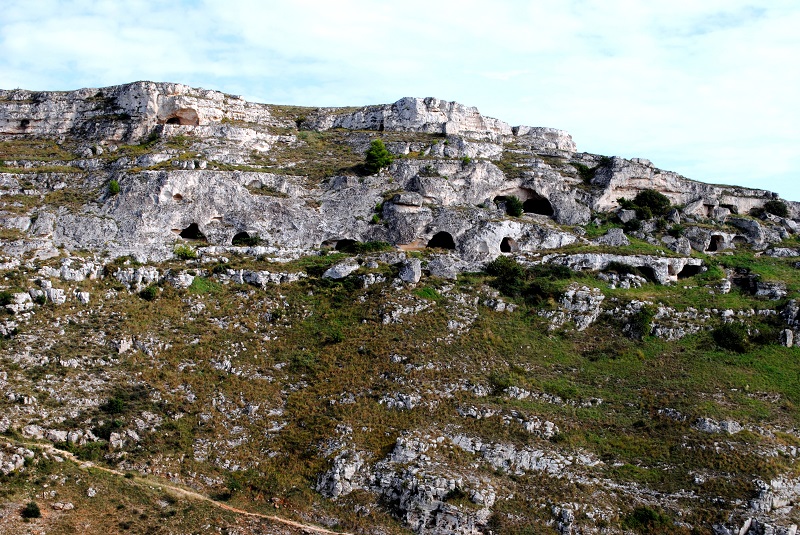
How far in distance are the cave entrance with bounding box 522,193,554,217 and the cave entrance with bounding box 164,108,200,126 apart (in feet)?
88.9

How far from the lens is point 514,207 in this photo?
5453 centimetres

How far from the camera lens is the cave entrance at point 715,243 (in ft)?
181

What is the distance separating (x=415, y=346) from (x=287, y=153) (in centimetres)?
2389

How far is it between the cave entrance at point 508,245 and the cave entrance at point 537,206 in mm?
6329

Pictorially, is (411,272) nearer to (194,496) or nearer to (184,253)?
(184,253)

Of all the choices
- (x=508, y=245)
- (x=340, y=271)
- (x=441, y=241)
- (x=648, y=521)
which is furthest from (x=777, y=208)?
(x=648, y=521)

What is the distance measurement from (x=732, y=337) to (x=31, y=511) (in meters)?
37.0

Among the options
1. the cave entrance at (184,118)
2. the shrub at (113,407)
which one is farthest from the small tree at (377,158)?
the shrub at (113,407)

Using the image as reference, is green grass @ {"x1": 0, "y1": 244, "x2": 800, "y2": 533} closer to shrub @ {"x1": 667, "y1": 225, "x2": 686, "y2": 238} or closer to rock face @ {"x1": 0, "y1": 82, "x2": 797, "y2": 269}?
rock face @ {"x1": 0, "y1": 82, "x2": 797, "y2": 269}

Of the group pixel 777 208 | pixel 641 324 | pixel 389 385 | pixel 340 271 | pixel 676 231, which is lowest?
pixel 389 385

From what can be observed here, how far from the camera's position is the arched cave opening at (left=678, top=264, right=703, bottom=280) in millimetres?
50406

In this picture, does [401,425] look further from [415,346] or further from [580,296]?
[580,296]

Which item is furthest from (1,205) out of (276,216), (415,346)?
(415,346)

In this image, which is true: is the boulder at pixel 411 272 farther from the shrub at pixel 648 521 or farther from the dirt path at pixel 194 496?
the shrub at pixel 648 521
